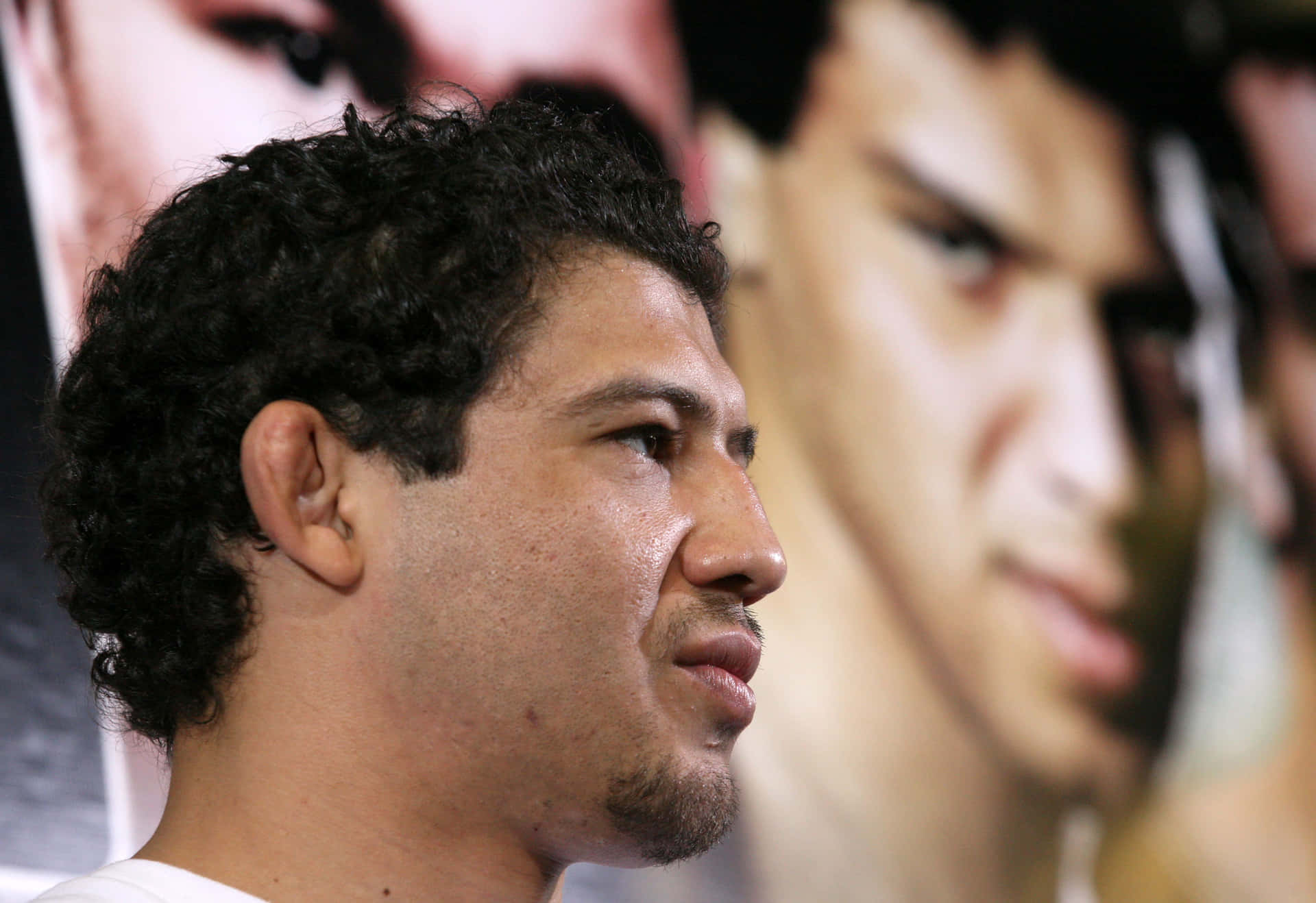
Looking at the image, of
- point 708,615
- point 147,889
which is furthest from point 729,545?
point 147,889

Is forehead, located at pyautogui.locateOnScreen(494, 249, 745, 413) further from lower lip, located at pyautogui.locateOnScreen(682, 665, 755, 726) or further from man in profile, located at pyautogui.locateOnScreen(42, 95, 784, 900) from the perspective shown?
lower lip, located at pyautogui.locateOnScreen(682, 665, 755, 726)

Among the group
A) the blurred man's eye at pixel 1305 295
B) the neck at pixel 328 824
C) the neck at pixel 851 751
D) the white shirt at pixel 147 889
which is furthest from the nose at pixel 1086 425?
the white shirt at pixel 147 889

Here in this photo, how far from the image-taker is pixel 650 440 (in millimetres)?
1071

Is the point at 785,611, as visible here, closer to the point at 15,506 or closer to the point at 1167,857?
the point at 1167,857

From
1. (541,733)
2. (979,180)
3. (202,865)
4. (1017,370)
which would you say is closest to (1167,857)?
(1017,370)

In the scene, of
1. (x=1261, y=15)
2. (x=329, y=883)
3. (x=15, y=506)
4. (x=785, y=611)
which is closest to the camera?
(x=329, y=883)

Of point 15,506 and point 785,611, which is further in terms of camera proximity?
point 785,611

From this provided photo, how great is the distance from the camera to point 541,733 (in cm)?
98

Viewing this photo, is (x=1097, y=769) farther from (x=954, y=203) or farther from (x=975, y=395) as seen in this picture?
(x=954, y=203)

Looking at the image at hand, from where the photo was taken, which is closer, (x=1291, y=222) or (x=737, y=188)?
(x=737, y=188)

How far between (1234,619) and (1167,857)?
0.40 meters

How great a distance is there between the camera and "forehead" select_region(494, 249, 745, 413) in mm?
1038

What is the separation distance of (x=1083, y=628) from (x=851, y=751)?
1.51ft

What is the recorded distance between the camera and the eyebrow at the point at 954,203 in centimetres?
203
